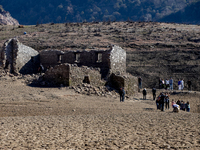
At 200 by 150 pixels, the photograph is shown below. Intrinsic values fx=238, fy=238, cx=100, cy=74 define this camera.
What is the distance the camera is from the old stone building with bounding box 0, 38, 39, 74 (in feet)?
69.3

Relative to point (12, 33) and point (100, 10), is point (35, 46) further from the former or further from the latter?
point (100, 10)

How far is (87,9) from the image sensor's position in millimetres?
121125

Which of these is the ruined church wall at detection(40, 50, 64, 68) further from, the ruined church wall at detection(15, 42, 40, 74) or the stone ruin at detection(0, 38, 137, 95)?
the ruined church wall at detection(15, 42, 40, 74)

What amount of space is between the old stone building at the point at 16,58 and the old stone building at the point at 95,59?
137cm

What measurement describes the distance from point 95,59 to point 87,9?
104896 millimetres

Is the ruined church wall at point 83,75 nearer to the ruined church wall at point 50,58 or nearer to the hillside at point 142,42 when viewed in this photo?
the ruined church wall at point 50,58

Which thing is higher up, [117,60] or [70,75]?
[117,60]

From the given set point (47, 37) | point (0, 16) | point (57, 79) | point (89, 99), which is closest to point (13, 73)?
point (57, 79)

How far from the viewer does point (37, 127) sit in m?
8.11

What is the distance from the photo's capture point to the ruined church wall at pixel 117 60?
2073 centimetres

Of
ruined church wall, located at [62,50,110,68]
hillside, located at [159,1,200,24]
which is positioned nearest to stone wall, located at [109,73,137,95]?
ruined church wall, located at [62,50,110,68]

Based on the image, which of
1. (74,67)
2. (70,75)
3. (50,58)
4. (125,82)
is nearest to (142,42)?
(50,58)

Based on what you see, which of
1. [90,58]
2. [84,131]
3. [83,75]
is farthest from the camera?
[90,58]

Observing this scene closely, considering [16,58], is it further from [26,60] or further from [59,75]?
[59,75]
